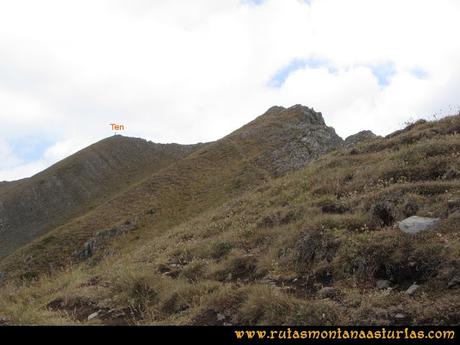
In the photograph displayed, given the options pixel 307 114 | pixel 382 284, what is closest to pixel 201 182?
pixel 307 114

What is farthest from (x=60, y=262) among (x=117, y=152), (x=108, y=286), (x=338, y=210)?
(x=117, y=152)

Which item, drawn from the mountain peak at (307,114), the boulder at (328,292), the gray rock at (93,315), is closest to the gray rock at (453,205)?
the boulder at (328,292)

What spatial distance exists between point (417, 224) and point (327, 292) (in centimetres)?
230

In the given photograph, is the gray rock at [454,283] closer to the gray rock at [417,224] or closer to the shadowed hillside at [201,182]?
the gray rock at [417,224]

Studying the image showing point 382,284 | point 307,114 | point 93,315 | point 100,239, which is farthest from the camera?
point 307,114

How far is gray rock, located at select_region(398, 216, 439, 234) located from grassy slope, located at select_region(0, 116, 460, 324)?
0.20 meters

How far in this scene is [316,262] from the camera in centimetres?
923

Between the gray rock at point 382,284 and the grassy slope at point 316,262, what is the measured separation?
0.50 ft

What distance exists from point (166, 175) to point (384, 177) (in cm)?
3492

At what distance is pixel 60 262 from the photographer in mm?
33781

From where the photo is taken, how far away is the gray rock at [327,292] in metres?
7.67

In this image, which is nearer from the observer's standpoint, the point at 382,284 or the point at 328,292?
the point at 382,284

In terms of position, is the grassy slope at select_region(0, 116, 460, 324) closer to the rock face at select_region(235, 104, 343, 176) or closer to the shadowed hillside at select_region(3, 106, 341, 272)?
the shadowed hillside at select_region(3, 106, 341, 272)

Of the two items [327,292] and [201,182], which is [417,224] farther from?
[201,182]
